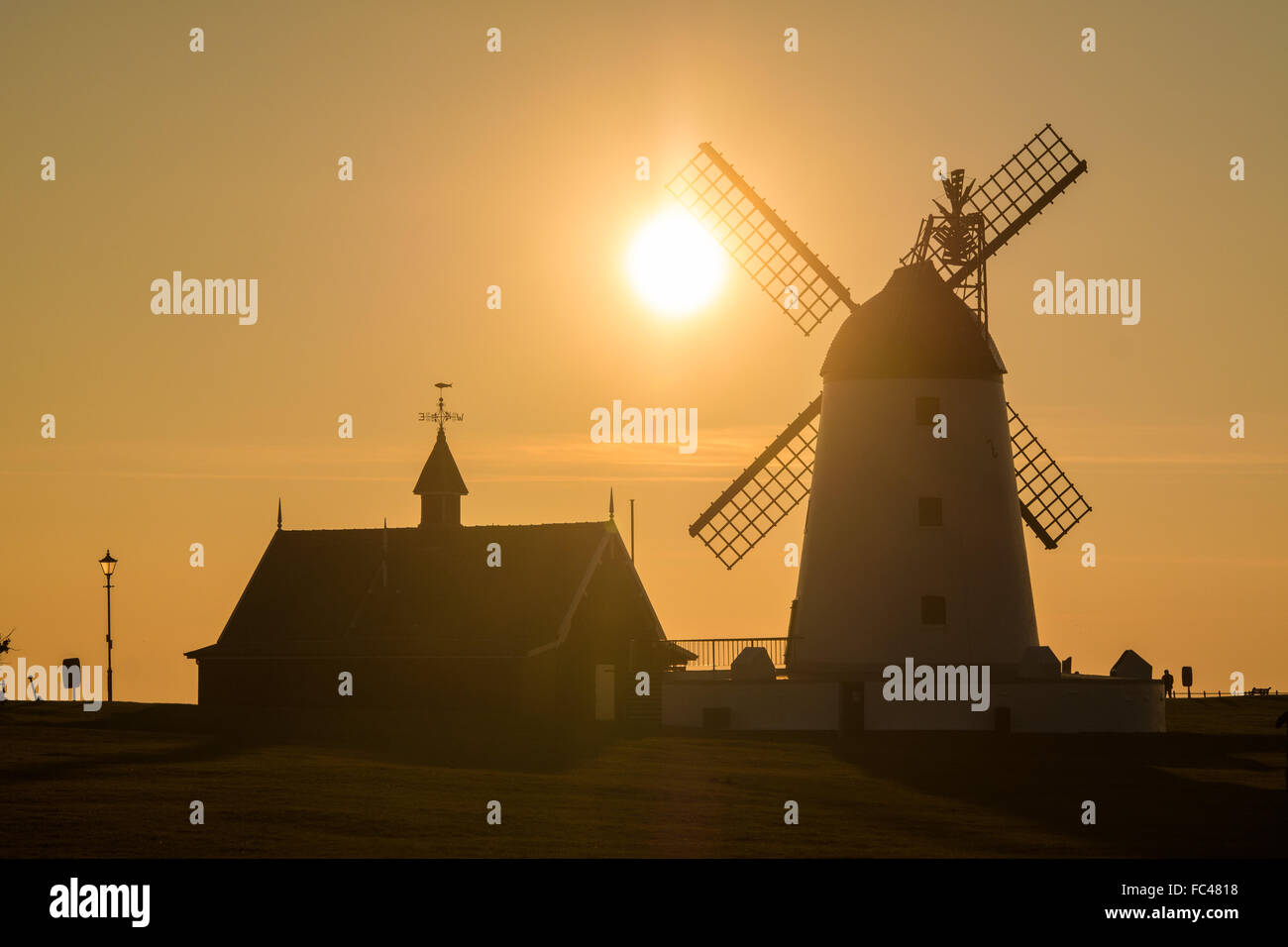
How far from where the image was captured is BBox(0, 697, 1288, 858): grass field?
1197 inches

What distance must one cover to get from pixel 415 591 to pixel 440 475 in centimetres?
511

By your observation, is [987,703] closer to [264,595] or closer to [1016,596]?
[1016,596]

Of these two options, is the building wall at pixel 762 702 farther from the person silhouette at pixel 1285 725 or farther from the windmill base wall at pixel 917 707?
the person silhouette at pixel 1285 725

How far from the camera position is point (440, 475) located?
6262 centimetres

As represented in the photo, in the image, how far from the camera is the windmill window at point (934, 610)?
169ft

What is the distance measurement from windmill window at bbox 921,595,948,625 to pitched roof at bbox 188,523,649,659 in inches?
433

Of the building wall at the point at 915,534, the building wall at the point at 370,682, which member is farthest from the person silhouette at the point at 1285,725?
the building wall at the point at 370,682

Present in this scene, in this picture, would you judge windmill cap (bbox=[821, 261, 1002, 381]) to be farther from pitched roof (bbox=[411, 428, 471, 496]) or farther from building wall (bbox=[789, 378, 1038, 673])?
pitched roof (bbox=[411, 428, 471, 496])

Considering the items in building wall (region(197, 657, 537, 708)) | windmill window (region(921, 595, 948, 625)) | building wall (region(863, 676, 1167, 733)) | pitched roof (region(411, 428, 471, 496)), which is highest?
pitched roof (region(411, 428, 471, 496))

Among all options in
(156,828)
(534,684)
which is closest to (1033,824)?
(156,828)

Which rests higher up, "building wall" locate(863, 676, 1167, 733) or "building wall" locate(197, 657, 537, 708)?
"building wall" locate(197, 657, 537, 708)

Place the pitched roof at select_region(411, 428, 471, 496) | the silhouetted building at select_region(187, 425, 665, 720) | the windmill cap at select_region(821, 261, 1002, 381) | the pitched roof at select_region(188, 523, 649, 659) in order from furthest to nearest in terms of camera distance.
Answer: the pitched roof at select_region(411, 428, 471, 496) < the pitched roof at select_region(188, 523, 649, 659) < the silhouetted building at select_region(187, 425, 665, 720) < the windmill cap at select_region(821, 261, 1002, 381)

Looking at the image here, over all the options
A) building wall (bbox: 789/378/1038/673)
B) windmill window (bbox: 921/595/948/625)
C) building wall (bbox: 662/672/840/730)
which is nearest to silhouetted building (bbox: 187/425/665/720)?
building wall (bbox: 662/672/840/730)

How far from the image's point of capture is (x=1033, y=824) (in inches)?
1372
